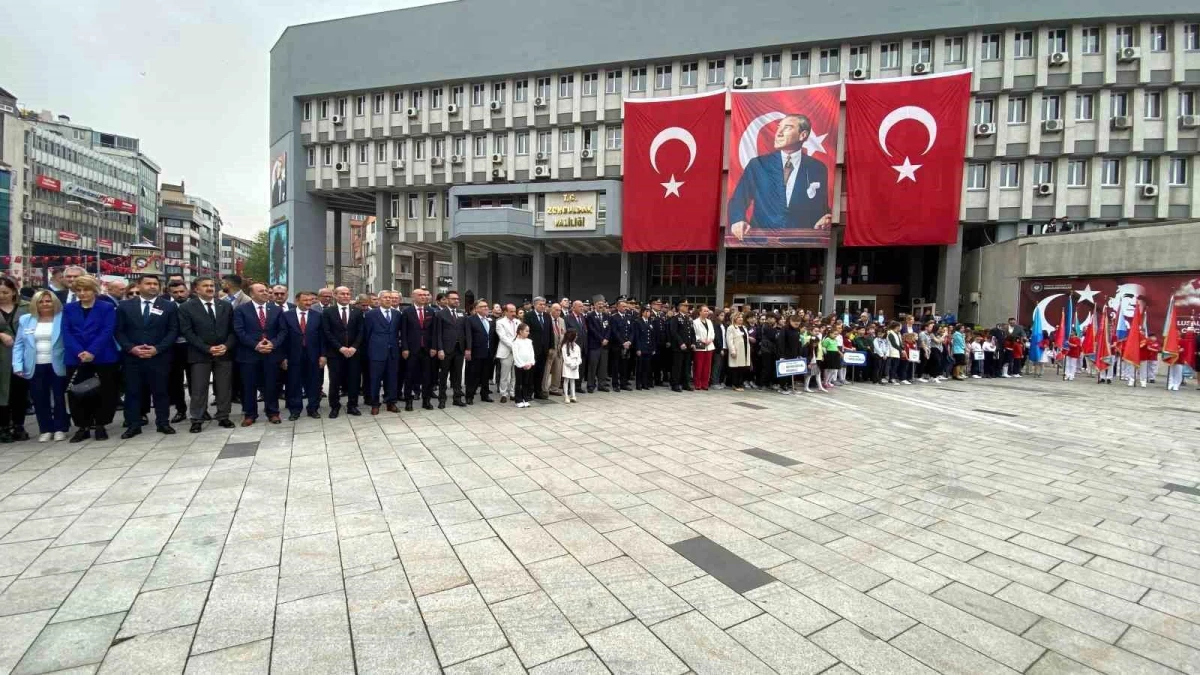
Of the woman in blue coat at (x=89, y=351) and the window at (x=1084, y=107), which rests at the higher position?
the window at (x=1084, y=107)

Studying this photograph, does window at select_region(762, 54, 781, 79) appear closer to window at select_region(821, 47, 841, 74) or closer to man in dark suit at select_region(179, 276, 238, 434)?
window at select_region(821, 47, 841, 74)

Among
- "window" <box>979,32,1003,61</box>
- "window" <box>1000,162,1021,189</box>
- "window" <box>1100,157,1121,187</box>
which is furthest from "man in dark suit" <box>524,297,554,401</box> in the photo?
"window" <box>1100,157,1121,187</box>

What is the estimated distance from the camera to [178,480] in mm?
4777

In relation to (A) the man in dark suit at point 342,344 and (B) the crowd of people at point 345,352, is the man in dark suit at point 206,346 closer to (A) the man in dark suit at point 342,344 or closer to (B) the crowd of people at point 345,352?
(B) the crowd of people at point 345,352

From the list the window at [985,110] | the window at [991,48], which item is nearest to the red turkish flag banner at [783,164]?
the window at [985,110]

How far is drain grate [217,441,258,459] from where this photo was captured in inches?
221

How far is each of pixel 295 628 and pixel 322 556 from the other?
82 centimetres

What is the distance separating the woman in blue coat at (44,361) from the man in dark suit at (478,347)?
196 inches

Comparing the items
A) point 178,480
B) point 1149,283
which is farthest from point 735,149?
point 178,480

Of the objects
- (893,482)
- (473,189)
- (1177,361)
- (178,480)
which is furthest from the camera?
(473,189)

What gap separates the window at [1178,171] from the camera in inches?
1024

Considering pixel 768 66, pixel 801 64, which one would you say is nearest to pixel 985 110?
pixel 801 64

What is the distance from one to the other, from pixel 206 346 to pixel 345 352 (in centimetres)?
169

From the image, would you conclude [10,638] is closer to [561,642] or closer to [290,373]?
[561,642]
